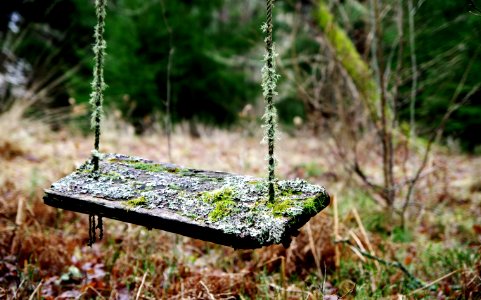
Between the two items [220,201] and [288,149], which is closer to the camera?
[220,201]

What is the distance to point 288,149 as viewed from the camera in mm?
9320

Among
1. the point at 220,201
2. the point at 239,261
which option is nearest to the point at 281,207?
the point at 220,201

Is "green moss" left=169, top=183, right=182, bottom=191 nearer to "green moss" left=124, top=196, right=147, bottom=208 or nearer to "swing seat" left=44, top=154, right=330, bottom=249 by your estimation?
"swing seat" left=44, top=154, right=330, bottom=249

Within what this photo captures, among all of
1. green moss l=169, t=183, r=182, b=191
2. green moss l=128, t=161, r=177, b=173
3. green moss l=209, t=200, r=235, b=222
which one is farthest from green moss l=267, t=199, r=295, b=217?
green moss l=128, t=161, r=177, b=173

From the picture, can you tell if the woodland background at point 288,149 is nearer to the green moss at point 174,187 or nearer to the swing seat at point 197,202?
the swing seat at point 197,202

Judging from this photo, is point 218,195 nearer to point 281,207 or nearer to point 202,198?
point 202,198

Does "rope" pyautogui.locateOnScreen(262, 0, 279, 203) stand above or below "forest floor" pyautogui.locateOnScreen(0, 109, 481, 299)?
above

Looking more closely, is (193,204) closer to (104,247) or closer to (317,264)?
(317,264)

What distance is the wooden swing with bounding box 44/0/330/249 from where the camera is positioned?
131cm

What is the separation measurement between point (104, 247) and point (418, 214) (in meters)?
3.35

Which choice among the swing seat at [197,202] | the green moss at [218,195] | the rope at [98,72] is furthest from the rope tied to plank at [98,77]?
the green moss at [218,195]

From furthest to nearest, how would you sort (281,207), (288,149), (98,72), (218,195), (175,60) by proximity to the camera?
(175,60) < (288,149) < (98,72) < (218,195) < (281,207)

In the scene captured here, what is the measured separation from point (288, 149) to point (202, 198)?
26.1 ft

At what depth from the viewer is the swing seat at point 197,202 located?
130cm
